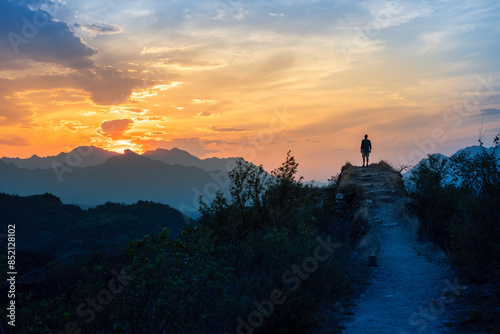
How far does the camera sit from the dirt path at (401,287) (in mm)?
7859

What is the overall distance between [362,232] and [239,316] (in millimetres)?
11836

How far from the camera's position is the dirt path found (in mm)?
7859

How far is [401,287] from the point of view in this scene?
419 inches

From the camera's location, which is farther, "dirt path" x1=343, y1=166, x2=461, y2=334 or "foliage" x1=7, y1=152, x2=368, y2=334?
"dirt path" x1=343, y1=166, x2=461, y2=334

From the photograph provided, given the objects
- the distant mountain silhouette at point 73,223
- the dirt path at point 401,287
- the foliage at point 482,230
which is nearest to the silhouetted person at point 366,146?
the dirt path at point 401,287

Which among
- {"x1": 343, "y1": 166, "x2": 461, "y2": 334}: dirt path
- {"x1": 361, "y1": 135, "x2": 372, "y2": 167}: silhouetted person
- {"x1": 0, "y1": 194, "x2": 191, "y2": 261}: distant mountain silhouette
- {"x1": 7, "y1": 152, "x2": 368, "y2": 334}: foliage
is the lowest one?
{"x1": 0, "y1": 194, "x2": 191, "y2": 261}: distant mountain silhouette

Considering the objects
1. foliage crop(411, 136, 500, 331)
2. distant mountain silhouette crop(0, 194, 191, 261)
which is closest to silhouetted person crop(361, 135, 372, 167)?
foliage crop(411, 136, 500, 331)

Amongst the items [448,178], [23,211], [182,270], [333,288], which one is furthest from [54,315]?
[23,211]

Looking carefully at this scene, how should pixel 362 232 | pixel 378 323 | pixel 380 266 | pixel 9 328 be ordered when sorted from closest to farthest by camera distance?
pixel 378 323
pixel 9 328
pixel 380 266
pixel 362 232

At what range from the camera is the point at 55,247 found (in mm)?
61062

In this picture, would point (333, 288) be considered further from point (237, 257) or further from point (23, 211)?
point (23, 211)

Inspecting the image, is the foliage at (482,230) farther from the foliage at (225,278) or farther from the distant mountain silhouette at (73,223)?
the distant mountain silhouette at (73,223)

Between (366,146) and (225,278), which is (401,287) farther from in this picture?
(366,146)

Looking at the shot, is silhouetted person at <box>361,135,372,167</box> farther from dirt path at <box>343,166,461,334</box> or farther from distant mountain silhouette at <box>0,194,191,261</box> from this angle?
distant mountain silhouette at <box>0,194,191,261</box>
